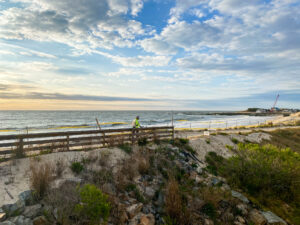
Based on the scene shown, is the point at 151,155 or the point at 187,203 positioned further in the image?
the point at 151,155

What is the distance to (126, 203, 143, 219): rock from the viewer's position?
559 cm

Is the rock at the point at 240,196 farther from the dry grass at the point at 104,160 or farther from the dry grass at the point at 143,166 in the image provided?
the dry grass at the point at 104,160

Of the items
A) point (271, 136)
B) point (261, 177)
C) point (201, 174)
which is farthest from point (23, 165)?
point (271, 136)

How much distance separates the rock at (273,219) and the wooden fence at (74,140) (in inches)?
345

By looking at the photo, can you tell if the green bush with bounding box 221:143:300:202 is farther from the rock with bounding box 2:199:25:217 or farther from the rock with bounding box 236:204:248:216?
the rock with bounding box 2:199:25:217

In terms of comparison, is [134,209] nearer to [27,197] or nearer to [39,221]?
[39,221]

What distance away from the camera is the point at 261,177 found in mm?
7867

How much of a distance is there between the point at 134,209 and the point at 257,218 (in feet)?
14.0

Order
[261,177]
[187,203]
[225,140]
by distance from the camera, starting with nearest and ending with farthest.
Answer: [187,203] → [261,177] → [225,140]

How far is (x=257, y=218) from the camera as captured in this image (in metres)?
6.05

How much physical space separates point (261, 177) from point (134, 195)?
5719mm

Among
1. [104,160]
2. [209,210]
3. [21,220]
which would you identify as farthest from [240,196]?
[21,220]

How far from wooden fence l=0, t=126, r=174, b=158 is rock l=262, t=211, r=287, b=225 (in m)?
8.77

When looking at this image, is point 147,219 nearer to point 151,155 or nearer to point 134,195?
point 134,195
